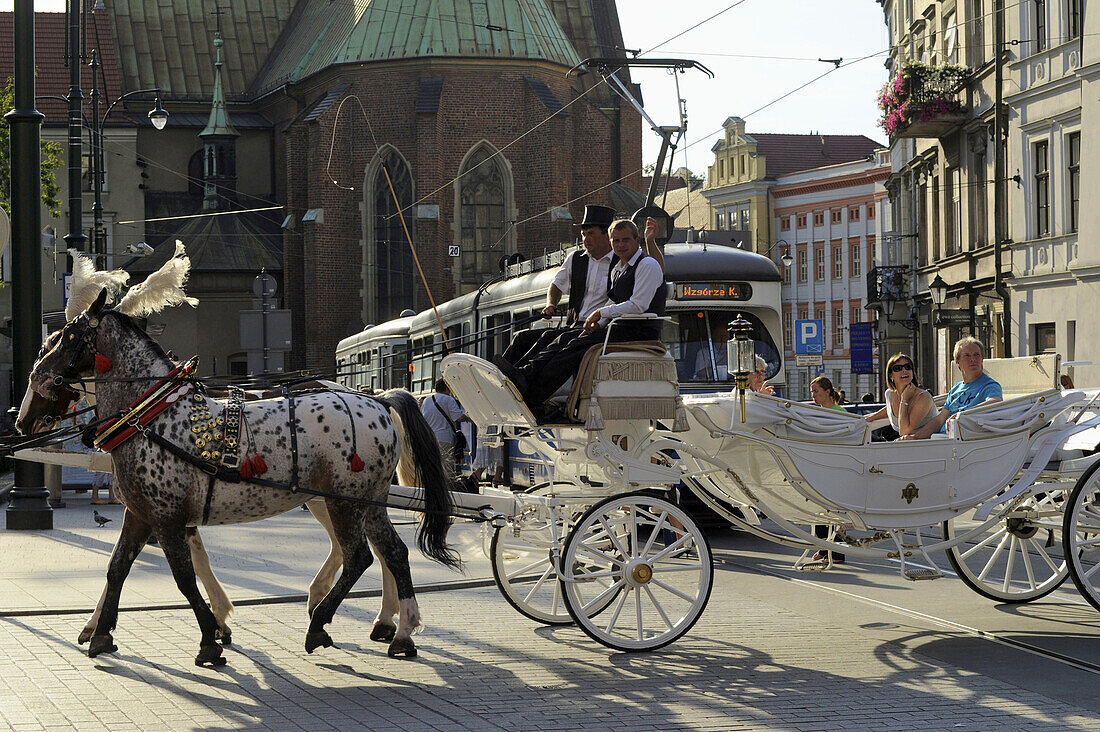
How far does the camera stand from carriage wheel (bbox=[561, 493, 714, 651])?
818cm

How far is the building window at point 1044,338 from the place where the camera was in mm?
30297

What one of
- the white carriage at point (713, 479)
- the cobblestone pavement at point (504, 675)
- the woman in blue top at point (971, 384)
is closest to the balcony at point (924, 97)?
the woman in blue top at point (971, 384)

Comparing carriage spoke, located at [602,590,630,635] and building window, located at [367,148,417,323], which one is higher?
building window, located at [367,148,417,323]

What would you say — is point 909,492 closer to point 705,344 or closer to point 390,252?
point 705,344

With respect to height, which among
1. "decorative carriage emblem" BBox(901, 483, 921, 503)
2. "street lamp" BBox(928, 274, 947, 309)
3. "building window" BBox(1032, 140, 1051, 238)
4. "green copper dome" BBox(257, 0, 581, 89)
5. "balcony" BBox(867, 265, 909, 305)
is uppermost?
"green copper dome" BBox(257, 0, 581, 89)

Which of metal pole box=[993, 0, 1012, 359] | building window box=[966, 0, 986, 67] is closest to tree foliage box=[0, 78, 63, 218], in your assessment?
metal pole box=[993, 0, 1012, 359]

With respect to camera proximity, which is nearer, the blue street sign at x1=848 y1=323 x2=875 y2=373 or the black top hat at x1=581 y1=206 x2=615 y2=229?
the black top hat at x1=581 y1=206 x2=615 y2=229

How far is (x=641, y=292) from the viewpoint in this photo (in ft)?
28.3

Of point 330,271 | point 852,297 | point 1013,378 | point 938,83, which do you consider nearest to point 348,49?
point 330,271

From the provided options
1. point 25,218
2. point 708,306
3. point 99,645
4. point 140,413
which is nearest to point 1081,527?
point 140,413

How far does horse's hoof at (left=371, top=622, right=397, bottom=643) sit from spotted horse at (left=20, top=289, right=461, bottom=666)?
20.5 inches

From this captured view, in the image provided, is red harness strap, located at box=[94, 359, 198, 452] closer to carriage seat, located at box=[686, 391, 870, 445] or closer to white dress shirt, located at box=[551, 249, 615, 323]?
white dress shirt, located at box=[551, 249, 615, 323]

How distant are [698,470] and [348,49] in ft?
151

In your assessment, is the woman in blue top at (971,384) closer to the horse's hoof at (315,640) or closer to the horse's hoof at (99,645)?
the horse's hoof at (315,640)
